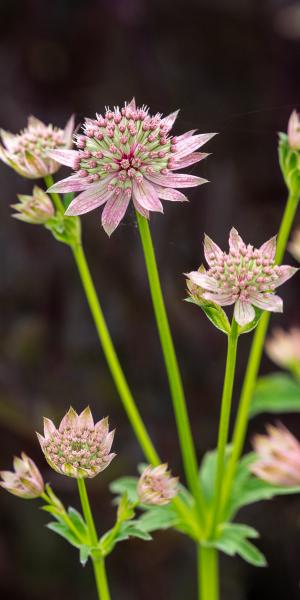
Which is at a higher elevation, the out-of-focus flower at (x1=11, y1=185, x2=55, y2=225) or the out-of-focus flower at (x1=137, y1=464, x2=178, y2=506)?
the out-of-focus flower at (x1=11, y1=185, x2=55, y2=225)

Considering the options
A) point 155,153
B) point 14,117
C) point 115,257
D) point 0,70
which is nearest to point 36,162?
point 155,153

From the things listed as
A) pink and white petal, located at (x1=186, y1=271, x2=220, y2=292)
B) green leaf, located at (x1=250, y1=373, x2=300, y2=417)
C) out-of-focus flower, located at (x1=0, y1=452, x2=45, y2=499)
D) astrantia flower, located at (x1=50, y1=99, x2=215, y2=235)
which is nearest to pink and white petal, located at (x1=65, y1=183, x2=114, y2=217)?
astrantia flower, located at (x1=50, y1=99, x2=215, y2=235)

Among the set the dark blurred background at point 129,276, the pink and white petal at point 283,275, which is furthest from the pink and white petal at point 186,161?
the dark blurred background at point 129,276

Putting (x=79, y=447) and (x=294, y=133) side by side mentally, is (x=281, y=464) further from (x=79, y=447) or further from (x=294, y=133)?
(x=294, y=133)

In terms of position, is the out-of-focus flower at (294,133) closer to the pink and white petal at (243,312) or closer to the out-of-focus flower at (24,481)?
the pink and white petal at (243,312)

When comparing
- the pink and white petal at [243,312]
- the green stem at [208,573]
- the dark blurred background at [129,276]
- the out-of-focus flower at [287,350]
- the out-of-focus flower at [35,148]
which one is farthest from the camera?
the dark blurred background at [129,276]

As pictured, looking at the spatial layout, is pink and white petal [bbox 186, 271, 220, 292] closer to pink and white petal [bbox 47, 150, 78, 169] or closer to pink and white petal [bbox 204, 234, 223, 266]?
pink and white petal [bbox 204, 234, 223, 266]

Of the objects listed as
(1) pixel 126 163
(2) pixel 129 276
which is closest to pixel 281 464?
(1) pixel 126 163
